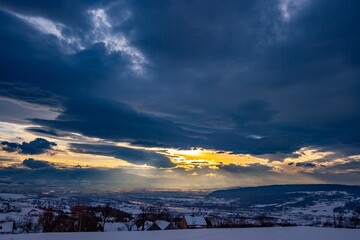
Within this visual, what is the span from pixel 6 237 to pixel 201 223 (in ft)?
84.1

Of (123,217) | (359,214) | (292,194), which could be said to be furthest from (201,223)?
(292,194)

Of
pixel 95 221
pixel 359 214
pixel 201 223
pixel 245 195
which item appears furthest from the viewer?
pixel 245 195

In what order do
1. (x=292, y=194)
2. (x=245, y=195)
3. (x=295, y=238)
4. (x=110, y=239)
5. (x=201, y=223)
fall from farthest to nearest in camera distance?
1. (x=245, y=195)
2. (x=292, y=194)
3. (x=201, y=223)
4. (x=295, y=238)
5. (x=110, y=239)

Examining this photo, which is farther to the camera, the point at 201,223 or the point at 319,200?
the point at 319,200

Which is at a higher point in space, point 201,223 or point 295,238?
point 295,238

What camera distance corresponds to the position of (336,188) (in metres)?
187

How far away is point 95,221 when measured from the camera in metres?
19.7

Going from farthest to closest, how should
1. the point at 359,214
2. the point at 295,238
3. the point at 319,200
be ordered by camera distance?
the point at 319,200 < the point at 359,214 < the point at 295,238

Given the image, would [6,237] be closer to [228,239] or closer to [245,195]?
[228,239]

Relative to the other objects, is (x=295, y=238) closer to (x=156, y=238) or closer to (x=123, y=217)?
(x=156, y=238)

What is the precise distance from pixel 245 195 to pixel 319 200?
4647 cm

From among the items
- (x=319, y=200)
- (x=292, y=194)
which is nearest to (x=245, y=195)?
(x=292, y=194)

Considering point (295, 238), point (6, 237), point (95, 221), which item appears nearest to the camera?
point (6, 237)

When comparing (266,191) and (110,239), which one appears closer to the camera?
(110,239)
